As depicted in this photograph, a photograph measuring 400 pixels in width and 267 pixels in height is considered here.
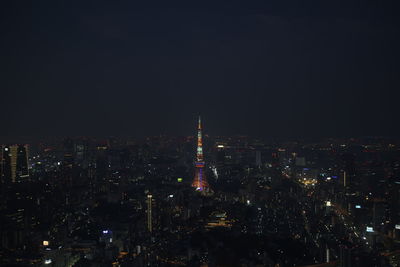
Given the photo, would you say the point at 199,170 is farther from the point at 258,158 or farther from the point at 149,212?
the point at 149,212

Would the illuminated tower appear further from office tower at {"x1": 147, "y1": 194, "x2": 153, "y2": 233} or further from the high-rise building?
the high-rise building

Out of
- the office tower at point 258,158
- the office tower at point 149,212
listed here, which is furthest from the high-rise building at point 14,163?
the office tower at point 258,158

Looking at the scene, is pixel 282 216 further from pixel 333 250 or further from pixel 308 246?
pixel 333 250

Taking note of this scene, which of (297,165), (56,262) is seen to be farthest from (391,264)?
(297,165)

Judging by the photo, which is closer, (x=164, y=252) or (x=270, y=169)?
(x=164, y=252)

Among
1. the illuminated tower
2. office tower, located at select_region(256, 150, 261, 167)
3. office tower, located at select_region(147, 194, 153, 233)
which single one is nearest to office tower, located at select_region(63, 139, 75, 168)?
office tower, located at select_region(147, 194, 153, 233)

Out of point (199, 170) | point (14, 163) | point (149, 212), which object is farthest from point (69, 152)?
point (199, 170)
